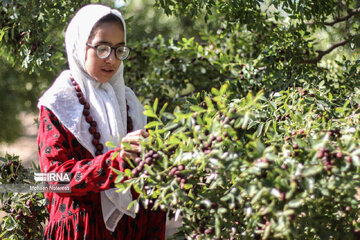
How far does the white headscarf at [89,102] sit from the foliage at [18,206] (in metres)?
0.62

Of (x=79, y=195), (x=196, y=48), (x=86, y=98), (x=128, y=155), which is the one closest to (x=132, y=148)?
(x=128, y=155)

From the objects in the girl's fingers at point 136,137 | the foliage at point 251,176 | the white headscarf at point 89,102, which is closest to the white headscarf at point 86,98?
the white headscarf at point 89,102

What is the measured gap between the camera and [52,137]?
57.9 inches

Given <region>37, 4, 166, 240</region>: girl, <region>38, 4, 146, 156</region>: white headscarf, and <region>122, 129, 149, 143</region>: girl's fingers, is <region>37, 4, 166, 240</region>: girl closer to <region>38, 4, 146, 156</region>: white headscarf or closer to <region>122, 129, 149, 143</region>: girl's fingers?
<region>38, 4, 146, 156</region>: white headscarf

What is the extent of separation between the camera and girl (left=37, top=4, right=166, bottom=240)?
1.50 metres

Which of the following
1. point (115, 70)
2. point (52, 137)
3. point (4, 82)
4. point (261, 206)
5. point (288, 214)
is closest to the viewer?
point (288, 214)

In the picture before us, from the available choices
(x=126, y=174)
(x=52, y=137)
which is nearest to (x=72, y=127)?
(x=52, y=137)

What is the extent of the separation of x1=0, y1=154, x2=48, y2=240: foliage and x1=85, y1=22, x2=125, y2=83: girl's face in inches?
29.8

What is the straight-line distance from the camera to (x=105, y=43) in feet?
5.09

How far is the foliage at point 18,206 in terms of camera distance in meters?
2.04

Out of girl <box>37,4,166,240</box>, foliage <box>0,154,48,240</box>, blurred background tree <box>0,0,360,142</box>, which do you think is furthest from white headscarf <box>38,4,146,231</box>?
blurred background tree <box>0,0,360,142</box>

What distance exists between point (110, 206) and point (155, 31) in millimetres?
3457

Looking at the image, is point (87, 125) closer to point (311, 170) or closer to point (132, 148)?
point (132, 148)

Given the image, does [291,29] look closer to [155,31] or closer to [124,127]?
[124,127]
